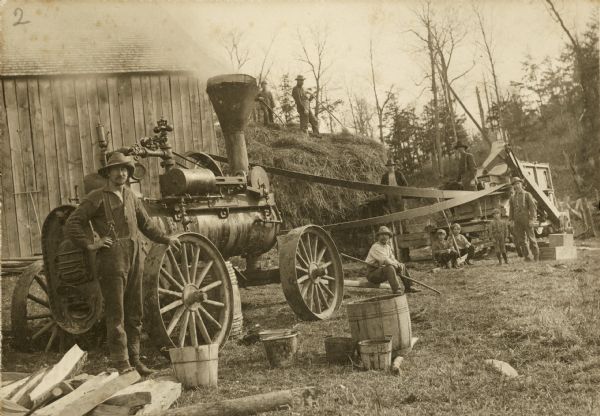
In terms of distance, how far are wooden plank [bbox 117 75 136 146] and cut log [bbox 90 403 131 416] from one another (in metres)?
10.2

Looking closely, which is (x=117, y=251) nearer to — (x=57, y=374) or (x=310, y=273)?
(x=57, y=374)

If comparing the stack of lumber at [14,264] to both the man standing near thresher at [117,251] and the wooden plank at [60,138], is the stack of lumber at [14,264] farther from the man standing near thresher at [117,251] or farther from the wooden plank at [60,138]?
the man standing near thresher at [117,251]

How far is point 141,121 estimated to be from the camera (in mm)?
13477

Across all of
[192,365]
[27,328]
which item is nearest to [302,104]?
[27,328]

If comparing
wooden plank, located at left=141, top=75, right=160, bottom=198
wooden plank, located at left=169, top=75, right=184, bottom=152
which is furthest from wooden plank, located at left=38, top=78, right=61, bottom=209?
wooden plank, located at left=169, top=75, right=184, bottom=152

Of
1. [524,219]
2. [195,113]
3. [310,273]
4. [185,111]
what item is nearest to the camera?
[310,273]

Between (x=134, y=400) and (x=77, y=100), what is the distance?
10592 mm

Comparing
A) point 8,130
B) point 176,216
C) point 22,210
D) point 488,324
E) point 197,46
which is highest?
point 197,46

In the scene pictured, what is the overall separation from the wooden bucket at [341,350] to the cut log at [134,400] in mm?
1986

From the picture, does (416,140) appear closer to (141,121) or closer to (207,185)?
(141,121)

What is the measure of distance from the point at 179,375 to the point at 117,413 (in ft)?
3.40

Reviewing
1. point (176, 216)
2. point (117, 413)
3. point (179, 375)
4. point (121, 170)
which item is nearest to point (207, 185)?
point (176, 216)

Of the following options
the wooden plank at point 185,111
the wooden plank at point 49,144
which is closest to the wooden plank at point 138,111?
the wooden plank at point 185,111

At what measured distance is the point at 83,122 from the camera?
12891mm
